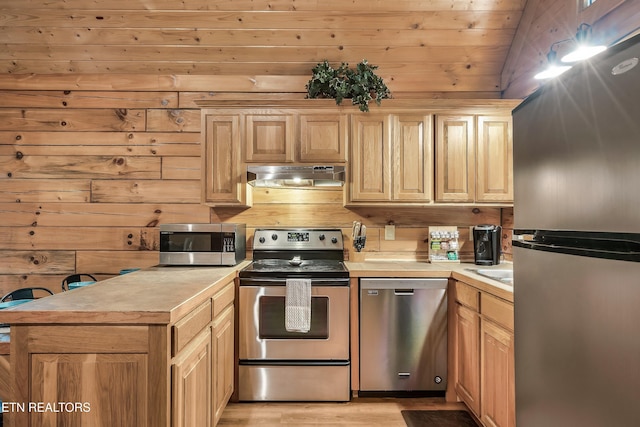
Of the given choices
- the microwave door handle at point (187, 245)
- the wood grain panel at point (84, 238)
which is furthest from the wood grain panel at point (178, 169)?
the microwave door handle at point (187, 245)

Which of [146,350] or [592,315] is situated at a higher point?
[592,315]

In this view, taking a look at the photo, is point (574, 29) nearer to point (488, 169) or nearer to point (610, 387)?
point (488, 169)

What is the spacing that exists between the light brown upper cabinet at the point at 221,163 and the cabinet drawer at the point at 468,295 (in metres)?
1.79

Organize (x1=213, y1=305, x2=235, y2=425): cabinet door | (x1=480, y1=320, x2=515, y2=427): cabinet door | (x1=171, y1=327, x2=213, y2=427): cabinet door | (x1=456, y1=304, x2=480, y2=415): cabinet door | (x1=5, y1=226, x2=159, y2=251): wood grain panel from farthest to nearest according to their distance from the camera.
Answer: (x1=5, y1=226, x2=159, y2=251): wood grain panel, (x1=456, y1=304, x2=480, y2=415): cabinet door, (x1=213, y1=305, x2=235, y2=425): cabinet door, (x1=480, y1=320, x2=515, y2=427): cabinet door, (x1=171, y1=327, x2=213, y2=427): cabinet door

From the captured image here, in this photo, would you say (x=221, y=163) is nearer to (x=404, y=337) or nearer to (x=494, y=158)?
(x=404, y=337)

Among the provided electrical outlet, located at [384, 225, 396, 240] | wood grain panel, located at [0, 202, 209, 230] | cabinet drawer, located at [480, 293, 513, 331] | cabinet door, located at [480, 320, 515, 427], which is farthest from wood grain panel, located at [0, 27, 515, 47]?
cabinet door, located at [480, 320, 515, 427]

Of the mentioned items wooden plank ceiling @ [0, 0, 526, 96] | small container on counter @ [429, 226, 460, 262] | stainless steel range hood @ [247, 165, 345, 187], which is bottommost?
small container on counter @ [429, 226, 460, 262]

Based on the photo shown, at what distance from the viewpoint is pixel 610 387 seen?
2.77 ft

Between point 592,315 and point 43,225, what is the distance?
12.9 feet

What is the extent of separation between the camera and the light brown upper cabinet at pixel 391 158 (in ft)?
9.25

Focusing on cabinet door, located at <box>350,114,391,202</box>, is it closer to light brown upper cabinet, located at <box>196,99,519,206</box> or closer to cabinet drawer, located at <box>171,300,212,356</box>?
light brown upper cabinet, located at <box>196,99,519,206</box>

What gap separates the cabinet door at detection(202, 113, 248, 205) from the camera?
2.79 m

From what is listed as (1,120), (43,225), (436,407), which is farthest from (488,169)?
(1,120)

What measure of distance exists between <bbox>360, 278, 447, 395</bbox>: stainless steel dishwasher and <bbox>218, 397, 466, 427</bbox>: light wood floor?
0.33 ft
